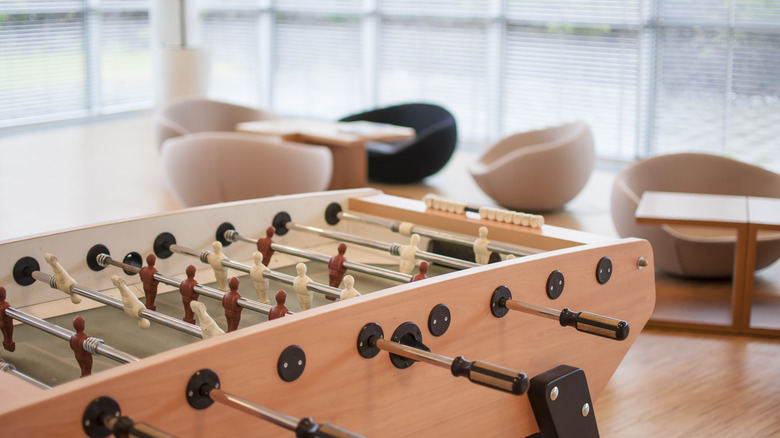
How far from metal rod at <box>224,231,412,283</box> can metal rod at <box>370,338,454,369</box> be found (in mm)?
462

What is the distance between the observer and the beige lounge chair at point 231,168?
17.8 feet

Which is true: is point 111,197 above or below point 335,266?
below

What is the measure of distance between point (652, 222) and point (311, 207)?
1.84 metres

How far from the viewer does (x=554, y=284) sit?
2.17 metres

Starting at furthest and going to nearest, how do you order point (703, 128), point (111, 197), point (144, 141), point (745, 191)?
point (144, 141) → point (703, 128) → point (111, 197) → point (745, 191)

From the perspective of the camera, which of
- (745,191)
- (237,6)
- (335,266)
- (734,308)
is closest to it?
(335,266)

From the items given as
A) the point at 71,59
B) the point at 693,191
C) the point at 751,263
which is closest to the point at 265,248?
the point at 751,263

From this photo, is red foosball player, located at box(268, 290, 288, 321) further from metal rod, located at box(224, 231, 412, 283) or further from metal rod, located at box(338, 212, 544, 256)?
metal rod, located at box(338, 212, 544, 256)

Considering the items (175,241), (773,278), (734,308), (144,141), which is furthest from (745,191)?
(144,141)

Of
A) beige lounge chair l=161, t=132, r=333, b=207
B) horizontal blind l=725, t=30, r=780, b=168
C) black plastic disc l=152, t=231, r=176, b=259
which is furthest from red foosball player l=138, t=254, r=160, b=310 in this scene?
horizontal blind l=725, t=30, r=780, b=168

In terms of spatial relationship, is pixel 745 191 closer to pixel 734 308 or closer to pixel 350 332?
pixel 734 308

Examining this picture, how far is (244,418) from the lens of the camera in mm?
1590

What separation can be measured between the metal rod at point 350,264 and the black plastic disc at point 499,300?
26 cm

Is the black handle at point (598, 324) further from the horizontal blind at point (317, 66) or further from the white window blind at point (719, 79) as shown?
the horizontal blind at point (317, 66)
